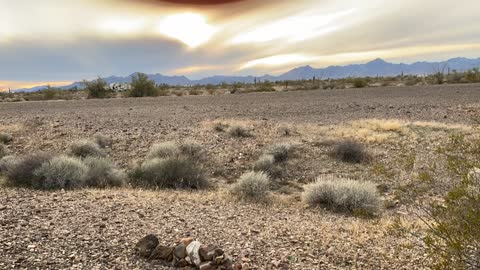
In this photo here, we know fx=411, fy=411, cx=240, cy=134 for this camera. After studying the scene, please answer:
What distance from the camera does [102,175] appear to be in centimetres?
1086

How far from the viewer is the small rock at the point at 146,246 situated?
568 centimetres

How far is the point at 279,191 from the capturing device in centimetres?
1166

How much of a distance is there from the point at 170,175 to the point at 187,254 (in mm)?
5834

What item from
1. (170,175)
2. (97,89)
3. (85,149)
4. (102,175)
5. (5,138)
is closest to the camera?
(102,175)

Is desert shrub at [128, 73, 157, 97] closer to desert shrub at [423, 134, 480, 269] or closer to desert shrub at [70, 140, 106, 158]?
desert shrub at [70, 140, 106, 158]

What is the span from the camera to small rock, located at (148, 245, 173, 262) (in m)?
5.66

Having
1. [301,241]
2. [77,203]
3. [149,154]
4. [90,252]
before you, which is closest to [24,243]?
[90,252]

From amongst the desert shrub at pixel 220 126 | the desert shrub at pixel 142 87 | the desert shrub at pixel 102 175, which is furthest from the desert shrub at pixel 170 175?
the desert shrub at pixel 142 87

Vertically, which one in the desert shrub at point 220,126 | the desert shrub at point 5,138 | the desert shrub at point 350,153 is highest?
the desert shrub at point 5,138

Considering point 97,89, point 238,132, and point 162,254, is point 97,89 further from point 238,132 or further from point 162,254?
point 162,254

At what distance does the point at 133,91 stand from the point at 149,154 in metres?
34.0

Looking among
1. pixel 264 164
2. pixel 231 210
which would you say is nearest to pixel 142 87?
pixel 264 164

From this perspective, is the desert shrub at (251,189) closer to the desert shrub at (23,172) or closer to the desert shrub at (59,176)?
the desert shrub at (59,176)

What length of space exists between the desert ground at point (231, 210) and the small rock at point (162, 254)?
0.12 m
